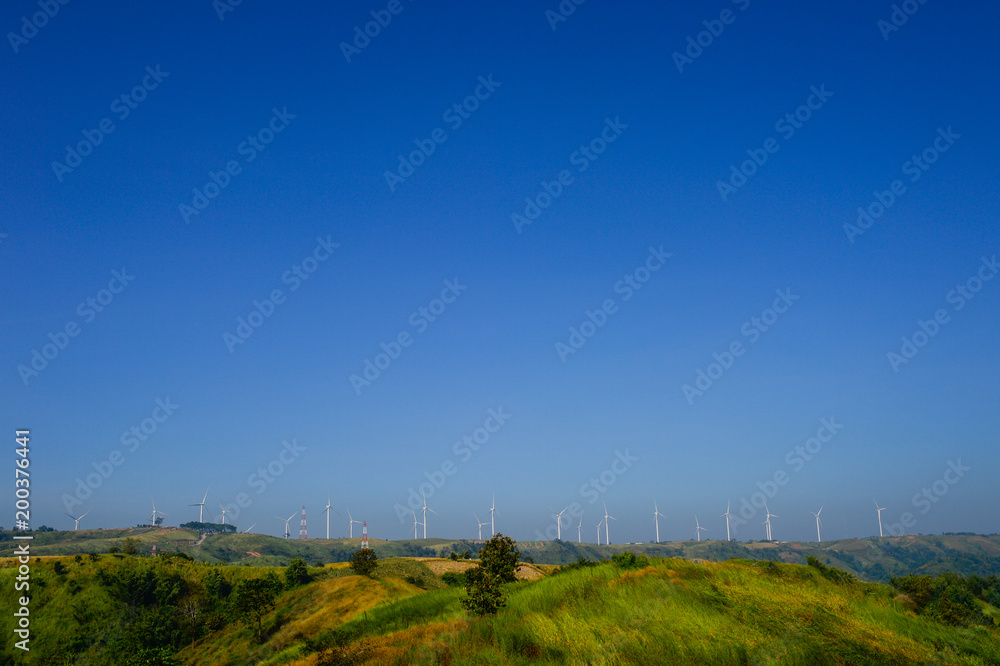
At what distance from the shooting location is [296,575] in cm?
12262

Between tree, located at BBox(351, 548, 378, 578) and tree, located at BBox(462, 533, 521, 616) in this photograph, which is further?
tree, located at BBox(351, 548, 378, 578)

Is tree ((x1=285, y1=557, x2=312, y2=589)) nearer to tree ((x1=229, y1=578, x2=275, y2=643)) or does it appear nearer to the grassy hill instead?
tree ((x1=229, y1=578, x2=275, y2=643))

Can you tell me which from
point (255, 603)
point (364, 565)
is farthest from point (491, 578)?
point (364, 565)

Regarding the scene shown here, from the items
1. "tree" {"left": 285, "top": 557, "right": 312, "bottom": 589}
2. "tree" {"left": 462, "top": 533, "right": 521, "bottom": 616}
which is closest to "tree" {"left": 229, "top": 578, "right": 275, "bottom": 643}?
"tree" {"left": 285, "top": 557, "right": 312, "bottom": 589}

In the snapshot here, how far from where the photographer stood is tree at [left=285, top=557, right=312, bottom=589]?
395ft

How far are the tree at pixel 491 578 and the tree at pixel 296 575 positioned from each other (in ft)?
299

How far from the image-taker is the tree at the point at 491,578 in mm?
29688

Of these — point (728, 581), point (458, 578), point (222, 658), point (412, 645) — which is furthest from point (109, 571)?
point (728, 581)

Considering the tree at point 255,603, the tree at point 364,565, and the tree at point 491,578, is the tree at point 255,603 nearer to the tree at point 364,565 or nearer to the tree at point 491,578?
the tree at point 364,565

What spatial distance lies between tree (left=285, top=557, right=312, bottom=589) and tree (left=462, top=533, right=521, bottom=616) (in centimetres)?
9106

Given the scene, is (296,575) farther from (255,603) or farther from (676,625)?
(676,625)

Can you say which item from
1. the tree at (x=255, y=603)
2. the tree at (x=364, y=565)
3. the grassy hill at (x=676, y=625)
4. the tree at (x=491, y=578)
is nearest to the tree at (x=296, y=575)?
the tree at (x=364, y=565)

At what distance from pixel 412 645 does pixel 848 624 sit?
1699 cm

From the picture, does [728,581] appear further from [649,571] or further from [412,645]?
[412,645]
